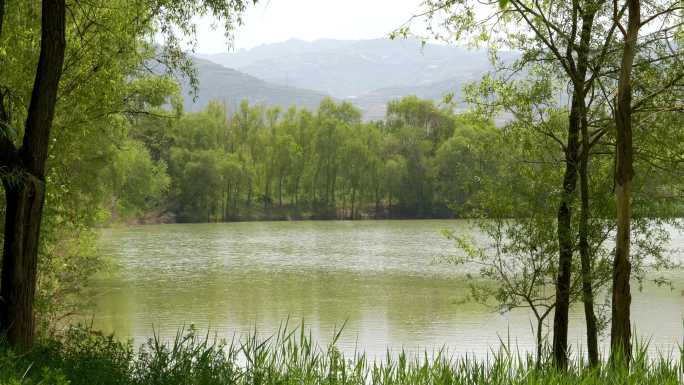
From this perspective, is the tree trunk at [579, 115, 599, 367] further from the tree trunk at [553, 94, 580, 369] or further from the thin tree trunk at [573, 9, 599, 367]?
the tree trunk at [553, 94, 580, 369]

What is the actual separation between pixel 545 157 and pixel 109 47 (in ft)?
20.6

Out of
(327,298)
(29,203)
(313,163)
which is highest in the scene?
(313,163)

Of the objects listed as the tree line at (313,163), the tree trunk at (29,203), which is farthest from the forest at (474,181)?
the tree line at (313,163)

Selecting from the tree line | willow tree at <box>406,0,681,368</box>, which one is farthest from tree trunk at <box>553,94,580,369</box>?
the tree line

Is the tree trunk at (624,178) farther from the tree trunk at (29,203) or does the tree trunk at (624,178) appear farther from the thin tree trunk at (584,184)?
the tree trunk at (29,203)

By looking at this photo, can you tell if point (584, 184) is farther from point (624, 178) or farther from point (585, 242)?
point (624, 178)

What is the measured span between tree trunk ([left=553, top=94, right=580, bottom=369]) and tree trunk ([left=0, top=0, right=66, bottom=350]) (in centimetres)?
641

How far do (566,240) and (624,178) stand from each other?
3459 mm

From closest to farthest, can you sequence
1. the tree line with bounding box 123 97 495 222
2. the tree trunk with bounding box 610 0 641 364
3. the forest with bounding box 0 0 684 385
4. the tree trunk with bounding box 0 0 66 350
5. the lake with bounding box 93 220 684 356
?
the forest with bounding box 0 0 684 385 → the tree trunk with bounding box 0 0 66 350 → the tree trunk with bounding box 610 0 641 364 → the lake with bounding box 93 220 684 356 → the tree line with bounding box 123 97 495 222

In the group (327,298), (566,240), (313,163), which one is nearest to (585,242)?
(566,240)

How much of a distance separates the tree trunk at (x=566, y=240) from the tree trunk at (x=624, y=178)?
3.09 metres

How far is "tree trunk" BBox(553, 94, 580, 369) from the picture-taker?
10.0 m

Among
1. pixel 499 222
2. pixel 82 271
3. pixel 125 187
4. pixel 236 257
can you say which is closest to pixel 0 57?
pixel 82 271

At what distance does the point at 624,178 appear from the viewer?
262 inches
